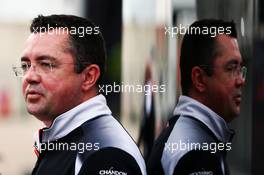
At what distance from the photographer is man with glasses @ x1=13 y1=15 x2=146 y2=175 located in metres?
3.01

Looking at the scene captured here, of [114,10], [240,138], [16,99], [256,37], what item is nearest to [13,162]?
[16,99]

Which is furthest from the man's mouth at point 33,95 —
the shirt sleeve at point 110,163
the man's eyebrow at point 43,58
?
the shirt sleeve at point 110,163

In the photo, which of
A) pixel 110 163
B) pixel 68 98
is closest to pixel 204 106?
pixel 110 163

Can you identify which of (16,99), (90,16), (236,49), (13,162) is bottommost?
(13,162)

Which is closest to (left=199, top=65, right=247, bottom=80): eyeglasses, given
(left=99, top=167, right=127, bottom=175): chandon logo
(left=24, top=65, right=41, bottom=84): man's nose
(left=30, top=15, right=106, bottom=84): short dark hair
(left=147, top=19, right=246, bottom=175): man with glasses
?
(left=147, top=19, right=246, bottom=175): man with glasses

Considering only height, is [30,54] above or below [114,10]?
below

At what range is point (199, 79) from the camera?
3.11 meters

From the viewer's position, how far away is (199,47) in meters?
3.10

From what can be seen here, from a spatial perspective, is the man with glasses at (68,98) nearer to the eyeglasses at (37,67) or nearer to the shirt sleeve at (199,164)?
the eyeglasses at (37,67)

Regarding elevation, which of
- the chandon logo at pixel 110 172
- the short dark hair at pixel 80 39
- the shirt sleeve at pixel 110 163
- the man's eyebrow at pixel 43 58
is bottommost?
the chandon logo at pixel 110 172

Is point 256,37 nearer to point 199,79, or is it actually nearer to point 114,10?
point 199,79

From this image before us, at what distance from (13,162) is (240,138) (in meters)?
1.18

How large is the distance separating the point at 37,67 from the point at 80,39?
0.26 metres

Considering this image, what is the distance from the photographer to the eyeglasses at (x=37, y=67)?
301 centimetres
